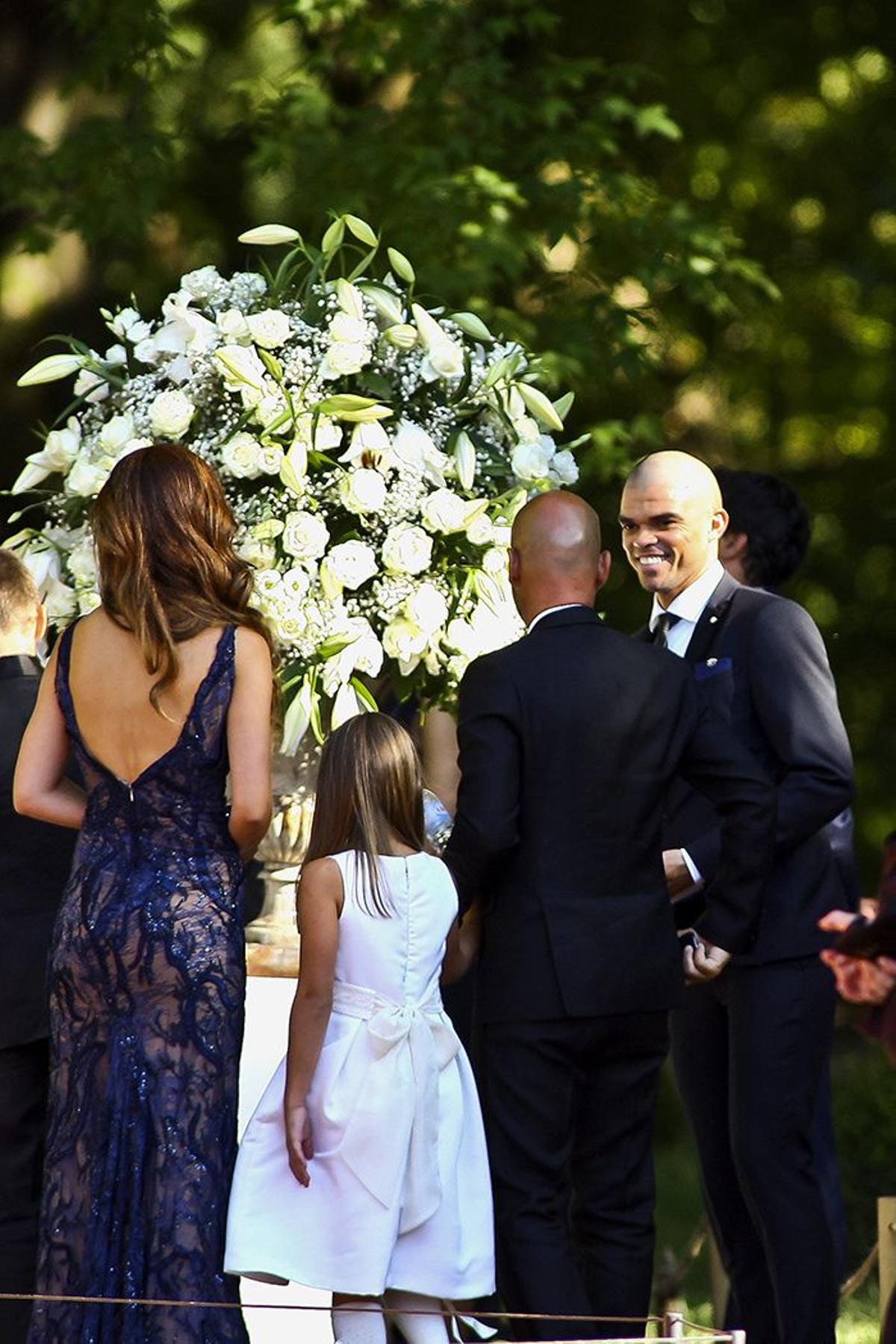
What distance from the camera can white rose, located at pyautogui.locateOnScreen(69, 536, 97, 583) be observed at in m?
4.64

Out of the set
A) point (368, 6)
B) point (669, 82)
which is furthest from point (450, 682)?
point (669, 82)

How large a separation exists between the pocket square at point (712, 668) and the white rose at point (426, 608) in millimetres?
620

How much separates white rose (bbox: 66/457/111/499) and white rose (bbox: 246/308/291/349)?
1.42 feet

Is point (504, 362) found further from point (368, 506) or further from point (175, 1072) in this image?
point (175, 1072)

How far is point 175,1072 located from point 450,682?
3.91 ft

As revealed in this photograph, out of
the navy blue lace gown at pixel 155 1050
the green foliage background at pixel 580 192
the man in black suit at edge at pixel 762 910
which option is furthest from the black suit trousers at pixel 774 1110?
the green foliage background at pixel 580 192

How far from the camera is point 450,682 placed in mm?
4750

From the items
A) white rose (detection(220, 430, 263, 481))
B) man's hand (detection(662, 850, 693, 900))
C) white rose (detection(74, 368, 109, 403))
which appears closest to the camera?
white rose (detection(220, 430, 263, 481))

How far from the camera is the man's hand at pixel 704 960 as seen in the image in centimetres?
448

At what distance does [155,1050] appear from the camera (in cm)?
393

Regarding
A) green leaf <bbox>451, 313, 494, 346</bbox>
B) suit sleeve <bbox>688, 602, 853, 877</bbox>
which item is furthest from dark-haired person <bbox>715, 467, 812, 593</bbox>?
green leaf <bbox>451, 313, 494, 346</bbox>

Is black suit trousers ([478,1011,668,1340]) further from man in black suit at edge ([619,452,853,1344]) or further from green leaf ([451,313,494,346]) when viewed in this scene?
green leaf ([451,313,494,346])

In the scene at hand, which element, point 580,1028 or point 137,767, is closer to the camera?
point 137,767

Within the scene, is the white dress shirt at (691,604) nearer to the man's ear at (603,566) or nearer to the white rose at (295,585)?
the man's ear at (603,566)
